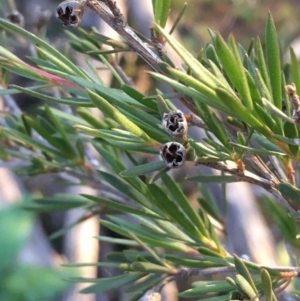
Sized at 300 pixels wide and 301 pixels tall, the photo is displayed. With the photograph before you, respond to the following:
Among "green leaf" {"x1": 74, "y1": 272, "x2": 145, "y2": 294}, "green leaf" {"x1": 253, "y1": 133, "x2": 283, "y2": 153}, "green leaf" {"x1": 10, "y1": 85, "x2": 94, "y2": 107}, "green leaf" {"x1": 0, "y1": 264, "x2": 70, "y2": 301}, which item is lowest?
"green leaf" {"x1": 0, "y1": 264, "x2": 70, "y2": 301}

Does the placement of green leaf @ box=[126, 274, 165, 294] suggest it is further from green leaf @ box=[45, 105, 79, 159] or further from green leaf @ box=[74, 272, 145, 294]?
green leaf @ box=[45, 105, 79, 159]

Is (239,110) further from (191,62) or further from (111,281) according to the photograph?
(111,281)

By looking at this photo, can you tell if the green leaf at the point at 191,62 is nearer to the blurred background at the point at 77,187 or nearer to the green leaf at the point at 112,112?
the green leaf at the point at 112,112

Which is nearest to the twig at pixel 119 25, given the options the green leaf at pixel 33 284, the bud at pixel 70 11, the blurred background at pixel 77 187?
the bud at pixel 70 11

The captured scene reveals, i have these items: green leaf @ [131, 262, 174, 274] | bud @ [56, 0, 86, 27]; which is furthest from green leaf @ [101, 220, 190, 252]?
bud @ [56, 0, 86, 27]

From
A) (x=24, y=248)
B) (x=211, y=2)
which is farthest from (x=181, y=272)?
(x=211, y=2)

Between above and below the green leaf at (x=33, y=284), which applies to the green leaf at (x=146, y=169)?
above
